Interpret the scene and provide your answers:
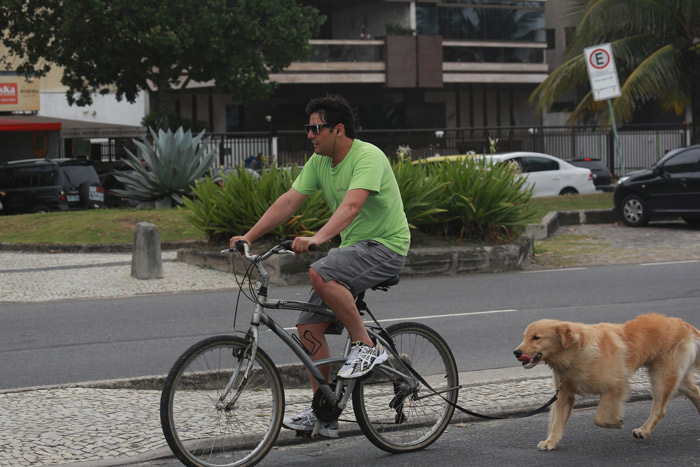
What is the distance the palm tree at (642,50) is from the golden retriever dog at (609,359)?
20254 mm

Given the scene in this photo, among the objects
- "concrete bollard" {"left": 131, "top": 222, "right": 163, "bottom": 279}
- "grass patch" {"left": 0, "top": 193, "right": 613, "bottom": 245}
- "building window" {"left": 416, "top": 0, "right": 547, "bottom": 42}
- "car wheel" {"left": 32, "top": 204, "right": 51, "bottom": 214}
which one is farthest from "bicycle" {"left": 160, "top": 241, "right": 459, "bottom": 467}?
"building window" {"left": 416, "top": 0, "right": 547, "bottom": 42}

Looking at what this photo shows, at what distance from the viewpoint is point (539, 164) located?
1030 inches

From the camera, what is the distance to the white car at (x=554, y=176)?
85.3 ft

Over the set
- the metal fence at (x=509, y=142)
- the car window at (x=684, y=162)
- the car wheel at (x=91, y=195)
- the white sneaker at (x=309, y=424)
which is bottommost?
the white sneaker at (x=309, y=424)

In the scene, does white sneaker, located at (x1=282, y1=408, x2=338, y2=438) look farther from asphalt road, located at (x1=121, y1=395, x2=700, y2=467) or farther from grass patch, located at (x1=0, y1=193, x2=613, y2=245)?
grass patch, located at (x1=0, y1=193, x2=613, y2=245)

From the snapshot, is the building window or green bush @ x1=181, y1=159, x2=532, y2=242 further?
the building window

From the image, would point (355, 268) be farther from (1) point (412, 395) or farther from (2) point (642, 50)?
(2) point (642, 50)

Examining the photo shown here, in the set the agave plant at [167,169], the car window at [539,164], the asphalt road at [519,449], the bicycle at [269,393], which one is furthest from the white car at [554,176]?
the bicycle at [269,393]

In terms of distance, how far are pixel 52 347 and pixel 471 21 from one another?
41597mm

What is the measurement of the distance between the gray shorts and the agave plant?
14.8 meters

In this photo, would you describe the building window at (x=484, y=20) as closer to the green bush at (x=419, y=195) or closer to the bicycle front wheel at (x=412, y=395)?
the green bush at (x=419, y=195)

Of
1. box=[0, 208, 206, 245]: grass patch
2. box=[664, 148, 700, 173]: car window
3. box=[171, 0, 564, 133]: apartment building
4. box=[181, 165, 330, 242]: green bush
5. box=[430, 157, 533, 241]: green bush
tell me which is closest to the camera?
box=[181, 165, 330, 242]: green bush

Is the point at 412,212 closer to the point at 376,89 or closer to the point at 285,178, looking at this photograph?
the point at 285,178

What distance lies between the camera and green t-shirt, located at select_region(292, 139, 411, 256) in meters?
5.06
